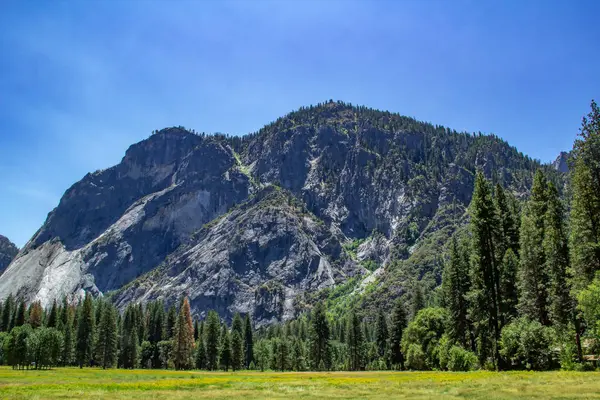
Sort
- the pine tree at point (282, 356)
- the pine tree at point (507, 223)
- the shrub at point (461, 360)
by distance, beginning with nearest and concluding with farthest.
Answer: the shrub at point (461, 360), the pine tree at point (507, 223), the pine tree at point (282, 356)

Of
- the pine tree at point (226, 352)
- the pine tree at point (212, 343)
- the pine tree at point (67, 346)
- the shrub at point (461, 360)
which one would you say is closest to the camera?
the shrub at point (461, 360)

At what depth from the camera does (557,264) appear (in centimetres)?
3872

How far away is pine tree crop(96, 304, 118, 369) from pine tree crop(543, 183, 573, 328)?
97320 mm

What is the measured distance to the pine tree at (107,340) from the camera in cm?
10569

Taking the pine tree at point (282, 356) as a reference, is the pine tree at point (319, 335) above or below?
above

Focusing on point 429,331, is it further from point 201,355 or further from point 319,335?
point 201,355

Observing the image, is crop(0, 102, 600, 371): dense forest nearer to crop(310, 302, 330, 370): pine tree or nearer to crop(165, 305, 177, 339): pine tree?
crop(310, 302, 330, 370): pine tree

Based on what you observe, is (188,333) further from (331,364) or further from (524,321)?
(524,321)

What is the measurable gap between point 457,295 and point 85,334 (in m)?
86.5

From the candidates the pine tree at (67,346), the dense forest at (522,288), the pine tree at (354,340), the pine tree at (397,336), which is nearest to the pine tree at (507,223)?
the dense forest at (522,288)

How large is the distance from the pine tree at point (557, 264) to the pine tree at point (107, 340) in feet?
319

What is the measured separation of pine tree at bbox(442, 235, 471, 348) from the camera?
192 ft

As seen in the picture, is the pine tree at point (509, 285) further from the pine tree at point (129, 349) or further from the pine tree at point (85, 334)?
the pine tree at point (129, 349)

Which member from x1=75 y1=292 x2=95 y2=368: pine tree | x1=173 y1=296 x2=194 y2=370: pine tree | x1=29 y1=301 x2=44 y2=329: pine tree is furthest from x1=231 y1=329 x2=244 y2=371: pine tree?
x1=29 y1=301 x2=44 y2=329: pine tree
